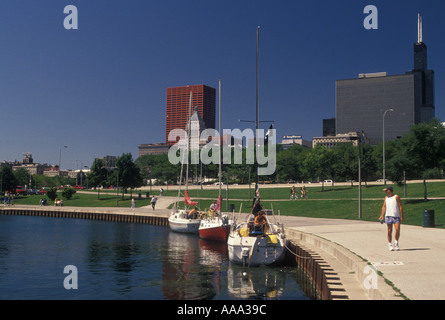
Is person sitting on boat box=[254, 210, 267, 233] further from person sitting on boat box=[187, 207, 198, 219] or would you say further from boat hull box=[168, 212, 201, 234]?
person sitting on boat box=[187, 207, 198, 219]

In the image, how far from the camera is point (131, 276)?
24.2 metres

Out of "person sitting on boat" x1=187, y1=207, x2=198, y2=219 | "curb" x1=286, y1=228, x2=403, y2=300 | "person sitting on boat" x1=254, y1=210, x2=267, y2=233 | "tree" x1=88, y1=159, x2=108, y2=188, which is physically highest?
"tree" x1=88, y1=159, x2=108, y2=188

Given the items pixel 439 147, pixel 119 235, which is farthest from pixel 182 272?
pixel 439 147

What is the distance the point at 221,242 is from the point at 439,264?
24403 millimetres

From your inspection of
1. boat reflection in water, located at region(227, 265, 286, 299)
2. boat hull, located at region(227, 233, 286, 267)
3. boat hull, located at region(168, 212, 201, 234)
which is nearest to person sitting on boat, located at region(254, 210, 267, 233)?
boat hull, located at region(227, 233, 286, 267)

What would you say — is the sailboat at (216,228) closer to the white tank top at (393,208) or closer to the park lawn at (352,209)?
the park lawn at (352,209)

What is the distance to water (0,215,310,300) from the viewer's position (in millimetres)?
20062

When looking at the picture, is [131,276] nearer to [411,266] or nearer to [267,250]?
[267,250]

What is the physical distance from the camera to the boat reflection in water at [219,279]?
19.5 metres

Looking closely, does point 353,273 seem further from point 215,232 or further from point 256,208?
point 215,232

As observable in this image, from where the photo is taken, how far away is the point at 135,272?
2541 centimetres

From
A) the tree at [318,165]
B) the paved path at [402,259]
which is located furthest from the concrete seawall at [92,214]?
the tree at [318,165]

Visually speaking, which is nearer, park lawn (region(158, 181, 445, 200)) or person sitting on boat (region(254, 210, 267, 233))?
person sitting on boat (region(254, 210, 267, 233))

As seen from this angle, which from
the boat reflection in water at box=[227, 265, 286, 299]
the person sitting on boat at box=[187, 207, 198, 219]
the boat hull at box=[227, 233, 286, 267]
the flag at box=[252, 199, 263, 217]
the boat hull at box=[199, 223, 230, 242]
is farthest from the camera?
the person sitting on boat at box=[187, 207, 198, 219]
